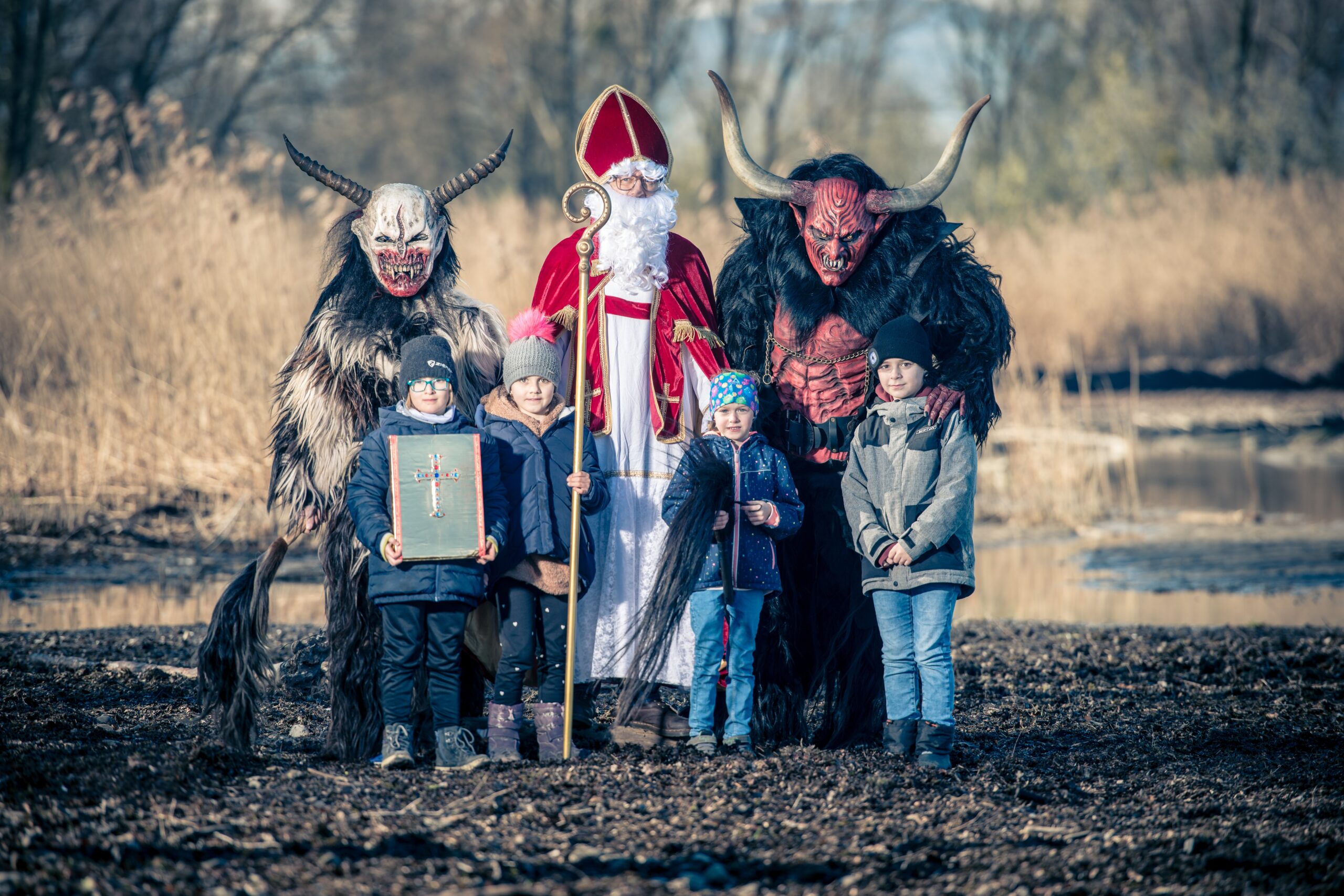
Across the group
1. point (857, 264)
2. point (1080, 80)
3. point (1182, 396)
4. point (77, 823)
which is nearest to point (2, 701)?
point (77, 823)

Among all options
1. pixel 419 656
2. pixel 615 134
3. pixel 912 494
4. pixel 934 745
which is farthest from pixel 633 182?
pixel 934 745

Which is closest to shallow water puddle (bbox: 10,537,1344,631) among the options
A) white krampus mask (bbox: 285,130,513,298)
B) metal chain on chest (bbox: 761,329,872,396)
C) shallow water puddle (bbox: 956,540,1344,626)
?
shallow water puddle (bbox: 956,540,1344,626)

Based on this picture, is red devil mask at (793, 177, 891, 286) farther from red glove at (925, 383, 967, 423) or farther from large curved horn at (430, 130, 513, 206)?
large curved horn at (430, 130, 513, 206)

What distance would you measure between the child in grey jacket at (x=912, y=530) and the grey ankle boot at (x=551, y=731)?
1.07m

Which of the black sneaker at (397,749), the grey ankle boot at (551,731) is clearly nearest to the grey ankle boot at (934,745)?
the grey ankle boot at (551,731)

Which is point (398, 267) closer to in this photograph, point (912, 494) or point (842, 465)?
point (842, 465)

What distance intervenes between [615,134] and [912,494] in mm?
1701

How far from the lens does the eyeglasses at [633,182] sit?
486 cm

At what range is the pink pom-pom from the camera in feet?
15.1

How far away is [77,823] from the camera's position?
3543mm

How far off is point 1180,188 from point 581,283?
1677 cm

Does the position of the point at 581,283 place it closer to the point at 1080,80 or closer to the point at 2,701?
the point at 2,701

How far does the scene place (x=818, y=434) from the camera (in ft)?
15.8

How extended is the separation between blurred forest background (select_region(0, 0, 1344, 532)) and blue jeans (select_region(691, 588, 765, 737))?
1.64m
